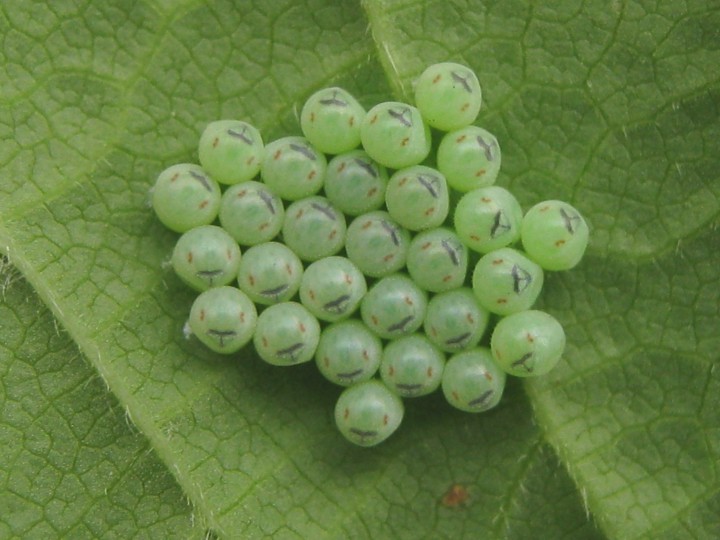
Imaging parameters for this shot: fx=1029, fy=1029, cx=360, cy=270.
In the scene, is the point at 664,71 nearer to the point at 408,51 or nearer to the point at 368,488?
the point at 408,51

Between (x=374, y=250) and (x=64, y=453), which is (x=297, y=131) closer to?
(x=374, y=250)

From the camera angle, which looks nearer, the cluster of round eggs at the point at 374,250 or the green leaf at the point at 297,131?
the cluster of round eggs at the point at 374,250

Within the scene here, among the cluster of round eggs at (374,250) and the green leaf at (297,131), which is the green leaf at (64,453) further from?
the cluster of round eggs at (374,250)

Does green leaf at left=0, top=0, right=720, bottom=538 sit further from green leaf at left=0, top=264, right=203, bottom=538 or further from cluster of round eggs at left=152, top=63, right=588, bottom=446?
cluster of round eggs at left=152, top=63, right=588, bottom=446

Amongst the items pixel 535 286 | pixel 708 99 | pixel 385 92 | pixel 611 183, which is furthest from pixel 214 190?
pixel 708 99

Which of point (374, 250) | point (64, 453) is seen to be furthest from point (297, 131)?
point (64, 453)

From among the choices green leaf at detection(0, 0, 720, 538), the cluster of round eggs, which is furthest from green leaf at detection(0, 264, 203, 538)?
the cluster of round eggs

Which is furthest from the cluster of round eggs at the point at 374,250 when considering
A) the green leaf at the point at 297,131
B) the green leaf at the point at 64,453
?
the green leaf at the point at 64,453
